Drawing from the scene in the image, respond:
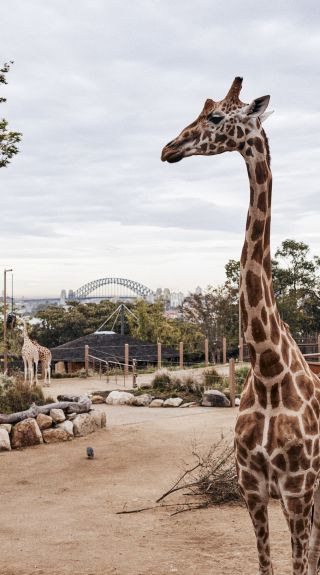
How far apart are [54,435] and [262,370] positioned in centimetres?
1016

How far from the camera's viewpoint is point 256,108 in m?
3.93

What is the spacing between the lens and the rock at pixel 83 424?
45.6 feet

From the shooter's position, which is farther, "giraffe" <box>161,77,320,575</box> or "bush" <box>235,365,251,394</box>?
"bush" <box>235,365,251,394</box>

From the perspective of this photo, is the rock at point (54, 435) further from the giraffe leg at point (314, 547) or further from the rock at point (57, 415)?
the giraffe leg at point (314, 547)

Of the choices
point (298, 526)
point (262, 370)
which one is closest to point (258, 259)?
point (262, 370)

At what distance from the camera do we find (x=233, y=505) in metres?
8.31

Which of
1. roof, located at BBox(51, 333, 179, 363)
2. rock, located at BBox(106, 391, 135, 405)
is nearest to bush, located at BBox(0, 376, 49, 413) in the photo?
rock, located at BBox(106, 391, 135, 405)

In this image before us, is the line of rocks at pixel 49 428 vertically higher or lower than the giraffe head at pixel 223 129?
lower

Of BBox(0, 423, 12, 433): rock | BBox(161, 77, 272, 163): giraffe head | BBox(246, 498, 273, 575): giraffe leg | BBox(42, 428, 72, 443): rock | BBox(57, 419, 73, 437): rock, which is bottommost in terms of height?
BBox(42, 428, 72, 443): rock

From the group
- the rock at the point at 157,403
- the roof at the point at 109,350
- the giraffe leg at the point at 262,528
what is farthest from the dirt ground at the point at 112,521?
the roof at the point at 109,350

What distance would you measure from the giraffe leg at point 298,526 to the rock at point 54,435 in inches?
390

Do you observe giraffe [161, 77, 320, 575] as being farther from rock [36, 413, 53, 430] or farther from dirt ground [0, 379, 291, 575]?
rock [36, 413, 53, 430]

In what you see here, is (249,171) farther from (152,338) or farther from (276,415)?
(152,338)

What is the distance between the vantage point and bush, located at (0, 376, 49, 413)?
14609 millimetres
